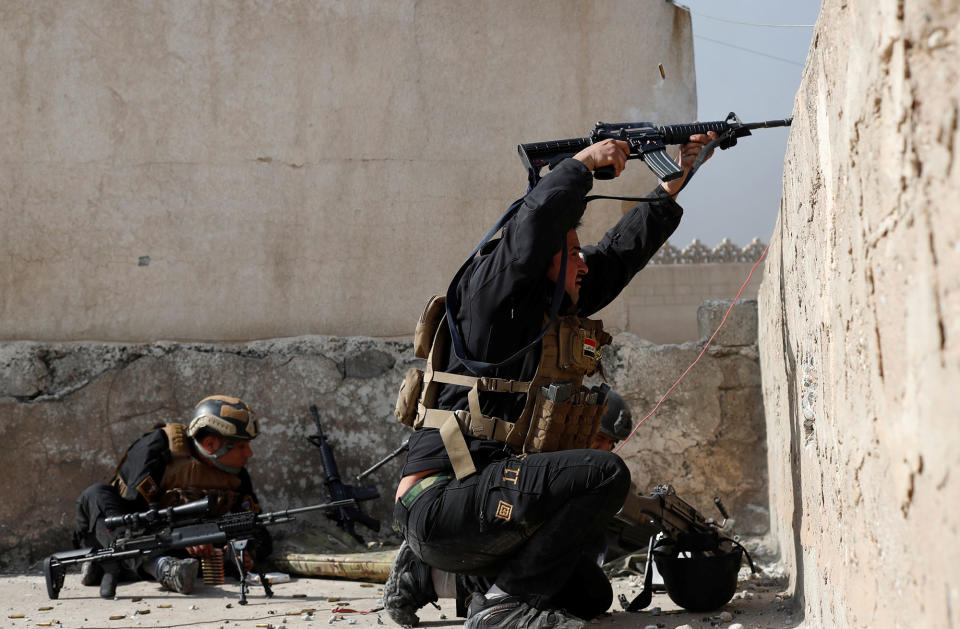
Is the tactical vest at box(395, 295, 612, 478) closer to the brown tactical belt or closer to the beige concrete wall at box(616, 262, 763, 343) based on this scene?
the brown tactical belt

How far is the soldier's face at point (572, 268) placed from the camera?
2635mm

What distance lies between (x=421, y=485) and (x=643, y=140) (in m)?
1.35

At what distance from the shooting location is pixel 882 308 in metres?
1.23

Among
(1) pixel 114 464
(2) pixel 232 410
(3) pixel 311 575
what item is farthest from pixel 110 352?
(3) pixel 311 575

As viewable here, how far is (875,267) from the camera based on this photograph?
1274 millimetres

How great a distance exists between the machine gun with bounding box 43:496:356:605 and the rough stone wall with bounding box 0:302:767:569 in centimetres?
53

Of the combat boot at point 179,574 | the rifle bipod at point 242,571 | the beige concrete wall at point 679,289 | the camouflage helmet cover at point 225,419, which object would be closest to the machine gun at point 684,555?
the rifle bipod at point 242,571

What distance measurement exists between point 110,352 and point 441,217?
1.85 metres

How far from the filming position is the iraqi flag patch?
2.71 m

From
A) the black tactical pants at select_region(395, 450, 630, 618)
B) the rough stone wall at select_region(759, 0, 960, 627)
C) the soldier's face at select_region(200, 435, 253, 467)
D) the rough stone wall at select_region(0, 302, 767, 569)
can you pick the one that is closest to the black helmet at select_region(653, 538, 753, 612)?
the black tactical pants at select_region(395, 450, 630, 618)

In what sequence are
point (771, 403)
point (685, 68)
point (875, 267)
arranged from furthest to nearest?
1. point (685, 68)
2. point (771, 403)
3. point (875, 267)

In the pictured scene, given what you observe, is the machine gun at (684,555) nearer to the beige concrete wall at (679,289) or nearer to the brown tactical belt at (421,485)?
the brown tactical belt at (421,485)

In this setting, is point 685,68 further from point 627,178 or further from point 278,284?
point 278,284

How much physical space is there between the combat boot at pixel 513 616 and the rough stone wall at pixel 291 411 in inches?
80.4
